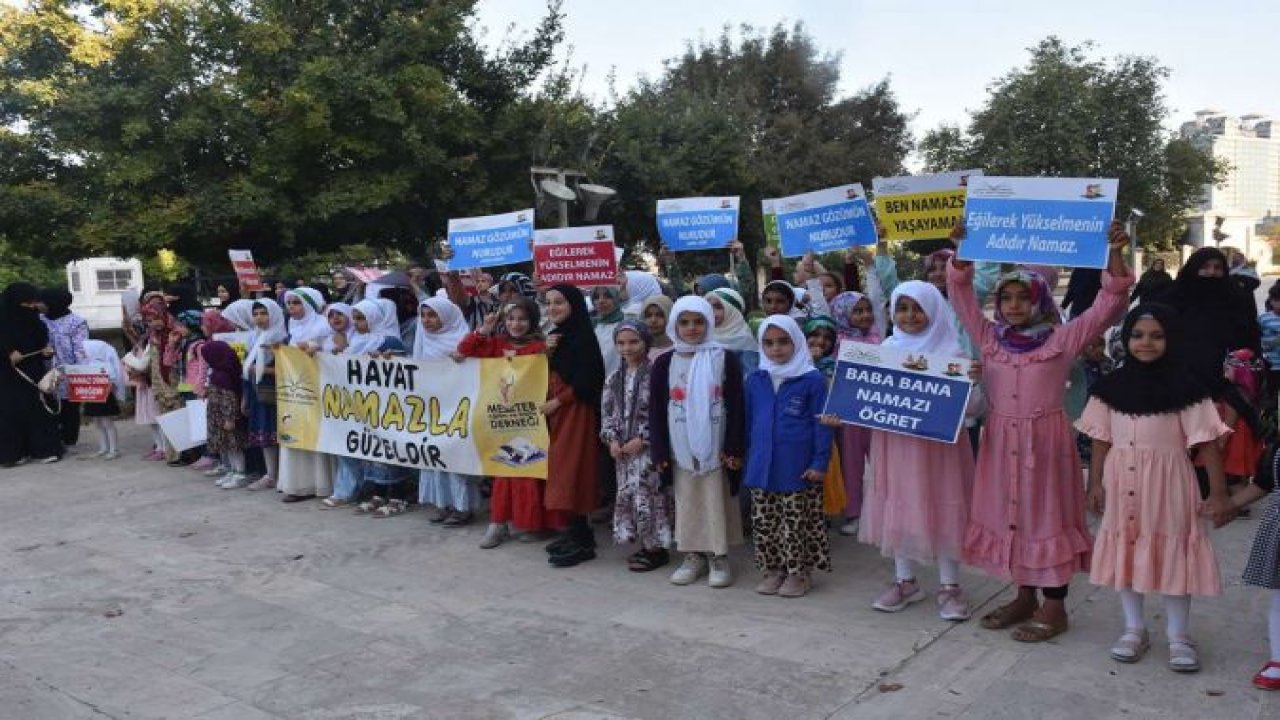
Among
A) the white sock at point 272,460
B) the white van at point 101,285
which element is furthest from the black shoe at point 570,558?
the white van at point 101,285

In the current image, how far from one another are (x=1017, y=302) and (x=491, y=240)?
4.47 meters

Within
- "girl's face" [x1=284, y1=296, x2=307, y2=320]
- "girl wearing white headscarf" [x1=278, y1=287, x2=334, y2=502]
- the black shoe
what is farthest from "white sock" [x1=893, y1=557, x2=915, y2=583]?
"girl's face" [x1=284, y1=296, x2=307, y2=320]

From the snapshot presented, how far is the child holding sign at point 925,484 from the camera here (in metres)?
4.80

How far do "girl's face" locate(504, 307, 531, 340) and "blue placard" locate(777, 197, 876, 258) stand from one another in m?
2.13

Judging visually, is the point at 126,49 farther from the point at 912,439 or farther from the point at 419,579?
the point at 912,439

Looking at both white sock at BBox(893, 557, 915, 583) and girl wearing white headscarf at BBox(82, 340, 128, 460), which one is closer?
white sock at BBox(893, 557, 915, 583)

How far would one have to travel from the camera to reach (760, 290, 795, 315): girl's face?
644cm

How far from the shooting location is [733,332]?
240 inches

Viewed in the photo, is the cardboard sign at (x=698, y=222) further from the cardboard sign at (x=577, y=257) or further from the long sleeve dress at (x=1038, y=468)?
the long sleeve dress at (x=1038, y=468)

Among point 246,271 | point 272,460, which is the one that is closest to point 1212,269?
point 272,460

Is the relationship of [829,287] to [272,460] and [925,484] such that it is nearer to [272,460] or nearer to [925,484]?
[925,484]

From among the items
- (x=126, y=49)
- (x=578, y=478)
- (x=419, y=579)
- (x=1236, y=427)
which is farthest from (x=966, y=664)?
(x=126, y=49)

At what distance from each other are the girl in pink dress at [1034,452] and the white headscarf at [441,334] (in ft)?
13.0

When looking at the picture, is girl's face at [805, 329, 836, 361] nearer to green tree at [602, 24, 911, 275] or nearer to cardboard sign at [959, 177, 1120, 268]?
cardboard sign at [959, 177, 1120, 268]
